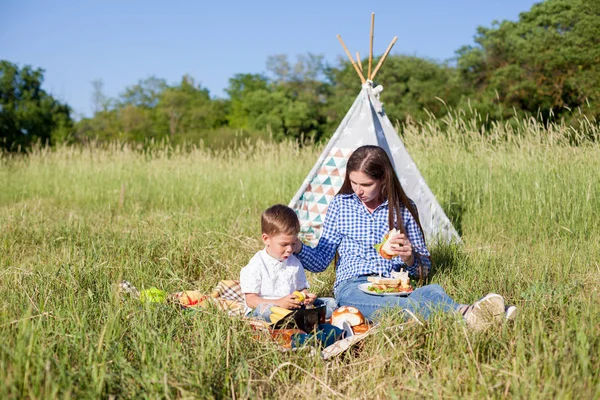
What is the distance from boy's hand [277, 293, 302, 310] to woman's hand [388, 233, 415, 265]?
0.66 m

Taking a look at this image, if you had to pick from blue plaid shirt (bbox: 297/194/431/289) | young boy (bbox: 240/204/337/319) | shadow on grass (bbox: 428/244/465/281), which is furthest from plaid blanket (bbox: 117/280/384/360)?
shadow on grass (bbox: 428/244/465/281)

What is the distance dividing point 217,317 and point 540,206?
11.4 feet

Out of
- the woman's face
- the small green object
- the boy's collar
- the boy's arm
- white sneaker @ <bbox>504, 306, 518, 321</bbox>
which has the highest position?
the woman's face

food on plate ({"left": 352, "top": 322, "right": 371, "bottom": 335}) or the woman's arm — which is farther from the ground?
the woman's arm

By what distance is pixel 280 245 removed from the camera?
10.5 feet

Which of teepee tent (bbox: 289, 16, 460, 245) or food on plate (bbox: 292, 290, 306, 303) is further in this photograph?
teepee tent (bbox: 289, 16, 460, 245)

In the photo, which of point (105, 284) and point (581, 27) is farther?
point (581, 27)

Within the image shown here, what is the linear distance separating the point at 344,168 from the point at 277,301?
238 cm

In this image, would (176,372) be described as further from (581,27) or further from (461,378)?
(581,27)

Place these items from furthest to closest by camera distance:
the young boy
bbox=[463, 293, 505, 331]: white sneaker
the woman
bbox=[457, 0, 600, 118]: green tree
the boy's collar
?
bbox=[457, 0, 600, 118]: green tree, the woman, the boy's collar, the young boy, bbox=[463, 293, 505, 331]: white sneaker

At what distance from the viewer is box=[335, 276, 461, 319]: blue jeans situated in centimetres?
294

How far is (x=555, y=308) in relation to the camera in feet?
9.61

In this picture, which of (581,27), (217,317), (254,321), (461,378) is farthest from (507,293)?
(581,27)

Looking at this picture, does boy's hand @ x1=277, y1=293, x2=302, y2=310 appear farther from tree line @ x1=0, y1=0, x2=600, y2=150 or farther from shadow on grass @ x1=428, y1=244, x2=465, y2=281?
tree line @ x1=0, y1=0, x2=600, y2=150
